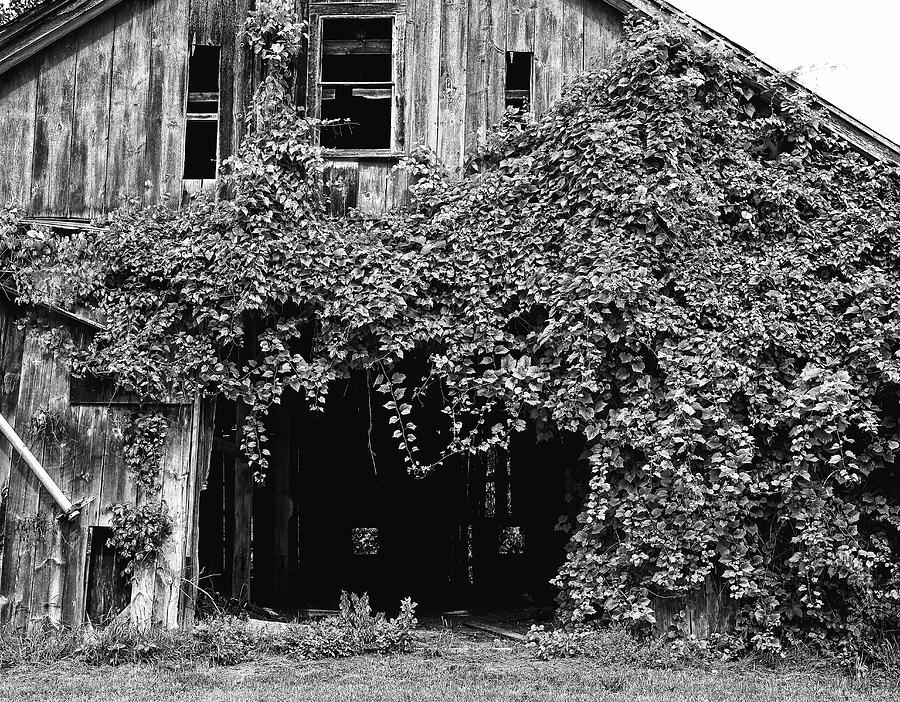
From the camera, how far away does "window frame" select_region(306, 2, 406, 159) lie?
10477 millimetres

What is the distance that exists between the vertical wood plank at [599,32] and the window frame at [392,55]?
79.4 inches

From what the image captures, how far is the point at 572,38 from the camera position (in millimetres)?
10641

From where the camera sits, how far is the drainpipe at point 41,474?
9.32 meters

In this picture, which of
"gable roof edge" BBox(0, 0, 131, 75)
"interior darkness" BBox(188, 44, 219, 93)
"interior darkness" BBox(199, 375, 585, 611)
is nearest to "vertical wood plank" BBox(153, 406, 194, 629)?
"interior darkness" BBox(188, 44, 219, 93)

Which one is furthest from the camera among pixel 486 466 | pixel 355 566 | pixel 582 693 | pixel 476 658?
pixel 486 466

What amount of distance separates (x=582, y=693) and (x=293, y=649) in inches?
110

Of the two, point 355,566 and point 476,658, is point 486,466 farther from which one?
point 476,658

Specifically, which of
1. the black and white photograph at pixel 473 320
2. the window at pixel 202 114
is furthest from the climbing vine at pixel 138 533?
the window at pixel 202 114

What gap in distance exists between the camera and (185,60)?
1066 centimetres

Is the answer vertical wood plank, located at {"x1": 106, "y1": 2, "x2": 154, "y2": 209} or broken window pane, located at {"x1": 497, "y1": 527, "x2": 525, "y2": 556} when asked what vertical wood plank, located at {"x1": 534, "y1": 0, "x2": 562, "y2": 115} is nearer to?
vertical wood plank, located at {"x1": 106, "y1": 2, "x2": 154, "y2": 209}

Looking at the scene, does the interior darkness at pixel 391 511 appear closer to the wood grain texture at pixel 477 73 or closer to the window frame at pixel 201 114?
the window frame at pixel 201 114

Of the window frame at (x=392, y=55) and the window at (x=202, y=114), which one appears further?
the window at (x=202, y=114)

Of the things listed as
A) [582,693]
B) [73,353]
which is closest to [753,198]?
[582,693]

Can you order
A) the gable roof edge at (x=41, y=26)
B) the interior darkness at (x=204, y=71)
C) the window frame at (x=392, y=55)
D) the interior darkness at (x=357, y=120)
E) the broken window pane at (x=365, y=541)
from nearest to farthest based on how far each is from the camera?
the gable roof edge at (x=41, y=26), the window frame at (x=392, y=55), the interior darkness at (x=204, y=71), the interior darkness at (x=357, y=120), the broken window pane at (x=365, y=541)
